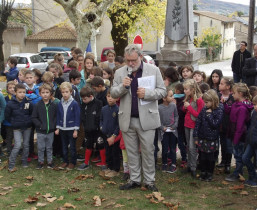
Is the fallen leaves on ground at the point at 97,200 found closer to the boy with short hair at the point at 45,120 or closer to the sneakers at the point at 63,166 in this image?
the sneakers at the point at 63,166

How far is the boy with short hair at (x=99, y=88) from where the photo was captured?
678 cm

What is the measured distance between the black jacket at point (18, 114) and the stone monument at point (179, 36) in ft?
21.2

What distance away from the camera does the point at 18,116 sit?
6.75 m

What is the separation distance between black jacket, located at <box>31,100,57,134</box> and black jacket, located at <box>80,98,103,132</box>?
1.97ft

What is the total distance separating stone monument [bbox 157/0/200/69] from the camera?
12086 millimetres

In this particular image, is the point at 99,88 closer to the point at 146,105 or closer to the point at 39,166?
the point at 146,105

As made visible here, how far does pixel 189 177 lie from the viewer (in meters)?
6.23

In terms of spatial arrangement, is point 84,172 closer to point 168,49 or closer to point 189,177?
point 189,177

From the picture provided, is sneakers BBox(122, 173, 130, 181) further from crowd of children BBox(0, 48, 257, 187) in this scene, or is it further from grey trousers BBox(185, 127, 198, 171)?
grey trousers BBox(185, 127, 198, 171)

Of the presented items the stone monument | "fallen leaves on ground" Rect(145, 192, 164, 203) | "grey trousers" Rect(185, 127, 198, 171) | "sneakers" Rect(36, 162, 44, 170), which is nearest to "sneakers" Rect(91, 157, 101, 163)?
"sneakers" Rect(36, 162, 44, 170)

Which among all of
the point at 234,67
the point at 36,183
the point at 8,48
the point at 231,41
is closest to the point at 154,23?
the point at 234,67

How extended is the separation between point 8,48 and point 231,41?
114 feet

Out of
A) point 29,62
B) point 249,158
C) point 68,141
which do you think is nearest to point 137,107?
point 249,158

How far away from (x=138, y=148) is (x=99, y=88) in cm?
168
